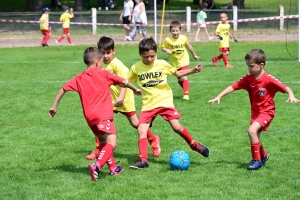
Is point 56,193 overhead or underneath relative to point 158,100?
underneath

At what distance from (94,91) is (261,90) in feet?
6.91

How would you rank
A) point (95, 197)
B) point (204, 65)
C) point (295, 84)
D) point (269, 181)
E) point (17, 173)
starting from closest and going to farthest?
point (95, 197) < point (269, 181) < point (17, 173) < point (295, 84) < point (204, 65)

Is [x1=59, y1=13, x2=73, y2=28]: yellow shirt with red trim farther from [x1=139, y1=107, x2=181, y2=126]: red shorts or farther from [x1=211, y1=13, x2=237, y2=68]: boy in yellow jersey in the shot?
[x1=139, y1=107, x2=181, y2=126]: red shorts

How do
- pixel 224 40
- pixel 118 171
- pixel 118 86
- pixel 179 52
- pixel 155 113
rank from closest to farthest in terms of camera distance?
pixel 118 171, pixel 155 113, pixel 118 86, pixel 179 52, pixel 224 40

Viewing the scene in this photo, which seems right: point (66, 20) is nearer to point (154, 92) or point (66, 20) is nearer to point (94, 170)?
point (154, 92)

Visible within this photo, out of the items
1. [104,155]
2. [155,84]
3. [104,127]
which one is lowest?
[104,155]

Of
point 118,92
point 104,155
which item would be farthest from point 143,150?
point 118,92

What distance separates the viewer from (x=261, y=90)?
8016 mm

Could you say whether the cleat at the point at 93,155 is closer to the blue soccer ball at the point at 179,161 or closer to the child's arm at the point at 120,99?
the child's arm at the point at 120,99

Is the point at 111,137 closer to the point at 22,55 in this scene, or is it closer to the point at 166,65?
the point at 166,65

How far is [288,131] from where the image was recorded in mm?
10516

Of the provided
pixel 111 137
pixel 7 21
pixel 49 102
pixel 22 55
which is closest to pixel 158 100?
pixel 111 137

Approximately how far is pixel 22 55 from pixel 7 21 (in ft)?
33.2

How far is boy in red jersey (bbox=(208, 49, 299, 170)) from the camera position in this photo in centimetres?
796
